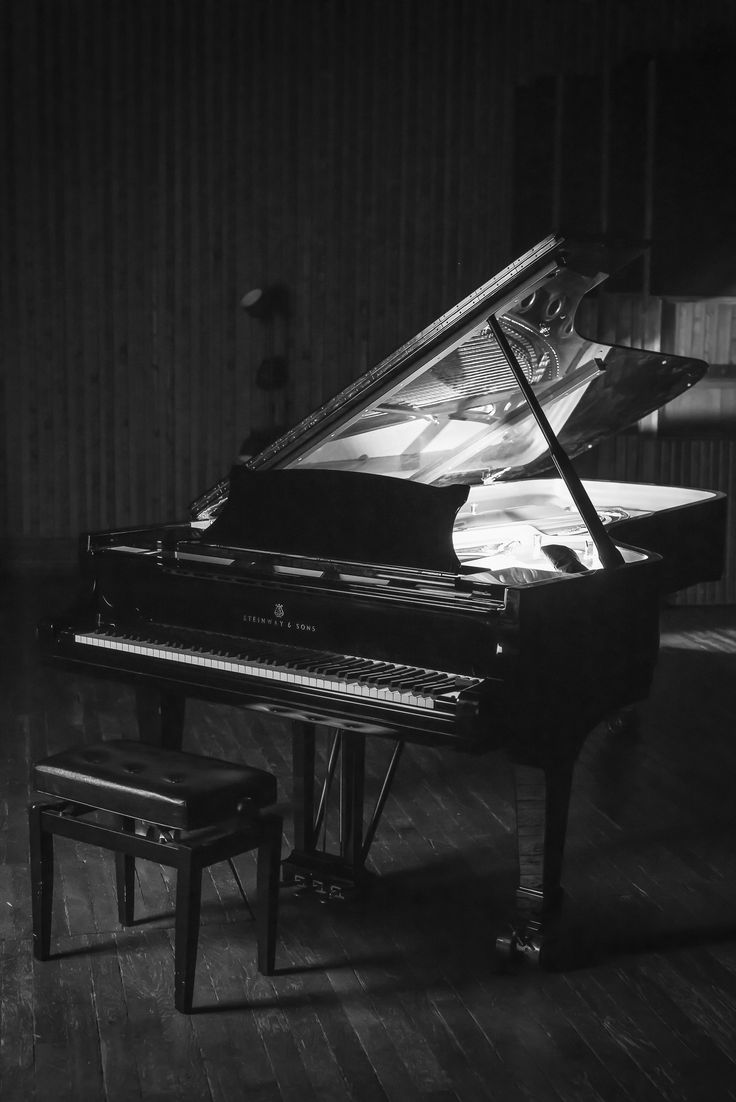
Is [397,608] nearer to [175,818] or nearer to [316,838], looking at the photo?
[175,818]

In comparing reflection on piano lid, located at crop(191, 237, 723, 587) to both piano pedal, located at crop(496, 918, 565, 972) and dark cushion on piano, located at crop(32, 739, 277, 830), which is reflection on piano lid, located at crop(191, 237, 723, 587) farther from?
piano pedal, located at crop(496, 918, 565, 972)

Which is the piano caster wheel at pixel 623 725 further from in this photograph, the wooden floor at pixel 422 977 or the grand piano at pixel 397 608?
the grand piano at pixel 397 608

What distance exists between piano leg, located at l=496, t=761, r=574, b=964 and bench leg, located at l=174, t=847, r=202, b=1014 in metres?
Result: 0.73

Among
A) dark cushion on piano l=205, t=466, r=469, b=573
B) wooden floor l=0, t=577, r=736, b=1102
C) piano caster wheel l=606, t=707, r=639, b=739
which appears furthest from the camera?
piano caster wheel l=606, t=707, r=639, b=739

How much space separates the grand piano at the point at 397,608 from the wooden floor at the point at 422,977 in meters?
0.20

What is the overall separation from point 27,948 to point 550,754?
1.31m

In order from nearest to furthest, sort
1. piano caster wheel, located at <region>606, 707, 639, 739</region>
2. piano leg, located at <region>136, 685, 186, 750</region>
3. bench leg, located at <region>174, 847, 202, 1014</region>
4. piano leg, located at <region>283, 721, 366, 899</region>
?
bench leg, located at <region>174, 847, 202, 1014</region>, piano leg, located at <region>283, 721, 366, 899</region>, piano leg, located at <region>136, 685, 186, 750</region>, piano caster wheel, located at <region>606, 707, 639, 739</region>

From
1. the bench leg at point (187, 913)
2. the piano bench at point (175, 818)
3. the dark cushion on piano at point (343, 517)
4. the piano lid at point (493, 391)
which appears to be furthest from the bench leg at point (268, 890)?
the piano lid at point (493, 391)

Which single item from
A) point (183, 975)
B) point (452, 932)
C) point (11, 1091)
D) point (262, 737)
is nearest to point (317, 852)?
point (452, 932)

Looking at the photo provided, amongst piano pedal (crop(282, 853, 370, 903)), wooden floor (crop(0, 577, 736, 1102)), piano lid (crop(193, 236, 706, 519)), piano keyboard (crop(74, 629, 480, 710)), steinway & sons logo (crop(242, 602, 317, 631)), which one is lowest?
wooden floor (crop(0, 577, 736, 1102))

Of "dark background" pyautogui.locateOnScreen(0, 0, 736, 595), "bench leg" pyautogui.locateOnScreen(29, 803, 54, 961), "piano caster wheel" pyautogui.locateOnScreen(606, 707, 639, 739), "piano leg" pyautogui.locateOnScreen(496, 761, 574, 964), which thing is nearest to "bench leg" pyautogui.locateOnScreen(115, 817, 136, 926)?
"bench leg" pyautogui.locateOnScreen(29, 803, 54, 961)

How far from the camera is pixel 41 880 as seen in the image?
2.73 m

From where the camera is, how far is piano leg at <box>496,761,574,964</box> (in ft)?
8.89

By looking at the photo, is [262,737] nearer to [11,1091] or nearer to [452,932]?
[452,932]
